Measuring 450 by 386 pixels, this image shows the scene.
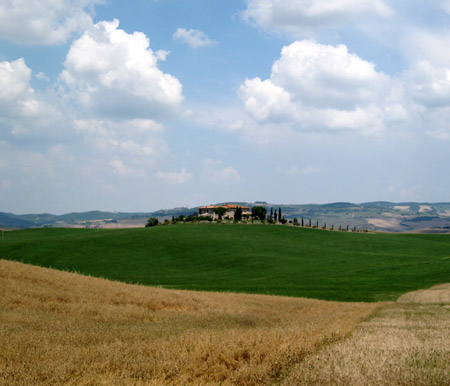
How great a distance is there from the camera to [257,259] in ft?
232

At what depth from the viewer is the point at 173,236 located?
3669 inches

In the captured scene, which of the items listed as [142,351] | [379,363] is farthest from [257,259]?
[379,363]

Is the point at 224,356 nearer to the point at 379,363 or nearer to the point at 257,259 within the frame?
the point at 379,363

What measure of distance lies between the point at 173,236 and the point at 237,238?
13725 mm

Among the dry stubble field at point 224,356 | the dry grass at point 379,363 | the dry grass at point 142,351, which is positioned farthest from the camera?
the dry grass at point 142,351

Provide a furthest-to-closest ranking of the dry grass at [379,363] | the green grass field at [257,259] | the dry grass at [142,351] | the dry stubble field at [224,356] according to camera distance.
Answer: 1. the green grass field at [257,259]
2. the dry grass at [142,351]
3. the dry stubble field at [224,356]
4. the dry grass at [379,363]

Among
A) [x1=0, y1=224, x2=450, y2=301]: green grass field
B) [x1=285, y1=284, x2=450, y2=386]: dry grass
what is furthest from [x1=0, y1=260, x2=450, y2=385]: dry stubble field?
[x1=0, y1=224, x2=450, y2=301]: green grass field

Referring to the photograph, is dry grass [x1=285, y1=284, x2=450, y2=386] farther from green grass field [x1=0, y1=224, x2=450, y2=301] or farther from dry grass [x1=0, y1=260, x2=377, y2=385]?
green grass field [x1=0, y1=224, x2=450, y2=301]

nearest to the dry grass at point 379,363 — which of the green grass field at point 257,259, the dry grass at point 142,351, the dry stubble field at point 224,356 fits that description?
the dry stubble field at point 224,356

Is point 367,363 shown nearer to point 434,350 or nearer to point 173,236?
point 434,350

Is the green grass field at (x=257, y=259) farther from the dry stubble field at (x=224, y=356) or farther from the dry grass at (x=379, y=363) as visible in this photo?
the dry stubble field at (x=224, y=356)

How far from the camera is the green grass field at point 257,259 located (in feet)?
145

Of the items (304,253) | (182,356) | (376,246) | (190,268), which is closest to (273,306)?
(182,356)

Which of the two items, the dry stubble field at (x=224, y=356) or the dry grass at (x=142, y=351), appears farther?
the dry grass at (x=142, y=351)
